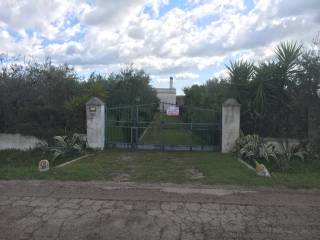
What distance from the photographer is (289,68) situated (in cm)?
1232

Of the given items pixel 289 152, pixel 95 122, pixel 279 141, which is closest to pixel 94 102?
pixel 95 122

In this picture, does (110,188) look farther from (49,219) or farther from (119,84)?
(119,84)

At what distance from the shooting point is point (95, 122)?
12742mm

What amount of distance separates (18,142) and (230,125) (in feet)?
25.5

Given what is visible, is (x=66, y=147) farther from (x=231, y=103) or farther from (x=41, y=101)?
(x=231, y=103)

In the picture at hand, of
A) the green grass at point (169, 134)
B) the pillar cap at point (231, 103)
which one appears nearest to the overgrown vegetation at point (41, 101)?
the green grass at point (169, 134)

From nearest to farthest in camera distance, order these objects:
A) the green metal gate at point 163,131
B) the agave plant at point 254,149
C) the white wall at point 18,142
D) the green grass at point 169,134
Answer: the agave plant at point 254,149
the green metal gate at point 163,131
the green grass at point 169,134
the white wall at point 18,142

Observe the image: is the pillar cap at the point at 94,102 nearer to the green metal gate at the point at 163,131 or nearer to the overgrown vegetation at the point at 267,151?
the green metal gate at the point at 163,131

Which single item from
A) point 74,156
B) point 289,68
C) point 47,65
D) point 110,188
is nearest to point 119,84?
point 47,65

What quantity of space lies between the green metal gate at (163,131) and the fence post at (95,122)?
42 centimetres

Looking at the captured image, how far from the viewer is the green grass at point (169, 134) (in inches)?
511

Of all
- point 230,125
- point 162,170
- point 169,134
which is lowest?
point 162,170

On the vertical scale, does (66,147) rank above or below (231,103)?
below

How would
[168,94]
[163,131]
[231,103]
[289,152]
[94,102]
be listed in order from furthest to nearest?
[168,94], [163,131], [94,102], [231,103], [289,152]
